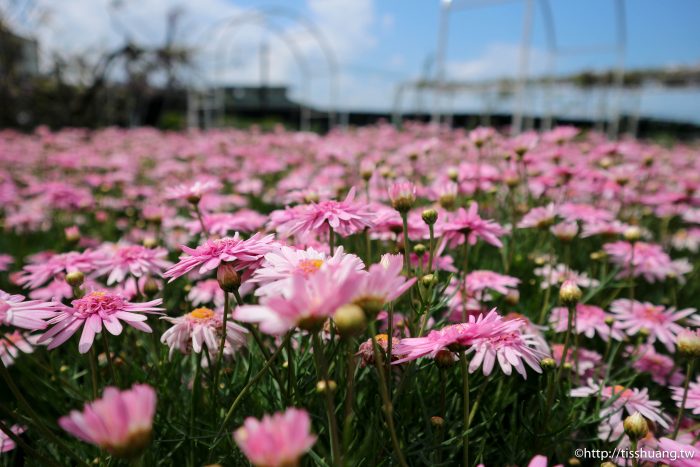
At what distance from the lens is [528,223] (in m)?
1.49

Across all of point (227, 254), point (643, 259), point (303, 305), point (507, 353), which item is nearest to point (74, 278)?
point (227, 254)

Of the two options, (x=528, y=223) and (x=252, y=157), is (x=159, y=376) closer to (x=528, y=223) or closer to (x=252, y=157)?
(x=528, y=223)

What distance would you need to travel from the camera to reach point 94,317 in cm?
79

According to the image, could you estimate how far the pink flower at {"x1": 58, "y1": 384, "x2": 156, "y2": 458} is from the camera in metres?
0.41

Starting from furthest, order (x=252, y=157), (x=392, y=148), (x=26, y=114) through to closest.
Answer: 1. (x=26, y=114)
2. (x=392, y=148)
3. (x=252, y=157)

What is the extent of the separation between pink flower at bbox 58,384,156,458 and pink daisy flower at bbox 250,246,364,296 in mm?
198

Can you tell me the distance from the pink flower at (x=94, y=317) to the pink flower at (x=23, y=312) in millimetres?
39

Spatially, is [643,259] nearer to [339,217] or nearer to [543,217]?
[543,217]

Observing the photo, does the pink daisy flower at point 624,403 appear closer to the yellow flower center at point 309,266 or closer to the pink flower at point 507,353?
the pink flower at point 507,353

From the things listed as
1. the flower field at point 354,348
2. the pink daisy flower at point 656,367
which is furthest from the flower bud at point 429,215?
the pink daisy flower at point 656,367

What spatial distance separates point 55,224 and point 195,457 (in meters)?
2.43

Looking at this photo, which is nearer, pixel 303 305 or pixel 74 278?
pixel 303 305

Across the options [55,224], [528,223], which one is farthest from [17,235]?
[528,223]

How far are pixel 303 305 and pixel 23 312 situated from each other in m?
0.47
